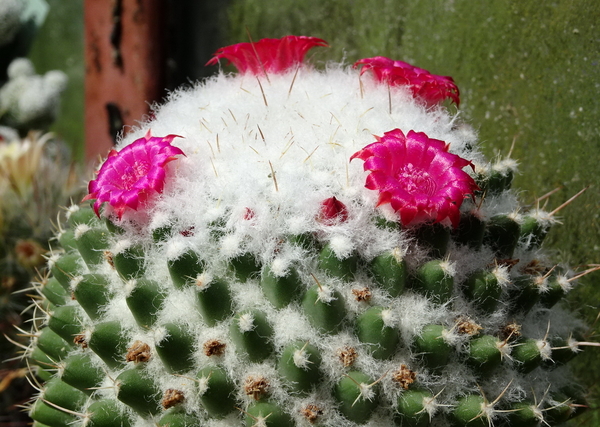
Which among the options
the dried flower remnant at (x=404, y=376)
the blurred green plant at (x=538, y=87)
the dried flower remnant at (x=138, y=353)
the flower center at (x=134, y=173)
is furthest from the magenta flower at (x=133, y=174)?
the blurred green plant at (x=538, y=87)

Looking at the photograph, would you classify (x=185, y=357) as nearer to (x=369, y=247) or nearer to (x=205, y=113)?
(x=369, y=247)

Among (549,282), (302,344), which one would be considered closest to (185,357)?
(302,344)

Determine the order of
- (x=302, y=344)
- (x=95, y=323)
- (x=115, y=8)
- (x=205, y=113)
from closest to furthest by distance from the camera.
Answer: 1. (x=302, y=344)
2. (x=95, y=323)
3. (x=205, y=113)
4. (x=115, y=8)

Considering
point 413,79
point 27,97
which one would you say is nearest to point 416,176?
point 413,79

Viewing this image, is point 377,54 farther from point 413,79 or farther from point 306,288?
point 306,288

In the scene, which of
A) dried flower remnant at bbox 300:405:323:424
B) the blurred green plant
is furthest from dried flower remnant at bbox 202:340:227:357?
the blurred green plant

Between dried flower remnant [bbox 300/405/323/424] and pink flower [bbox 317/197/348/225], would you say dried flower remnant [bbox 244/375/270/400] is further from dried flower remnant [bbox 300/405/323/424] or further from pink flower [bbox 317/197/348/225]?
pink flower [bbox 317/197/348/225]

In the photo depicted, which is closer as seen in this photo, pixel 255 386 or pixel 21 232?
pixel 255 386
